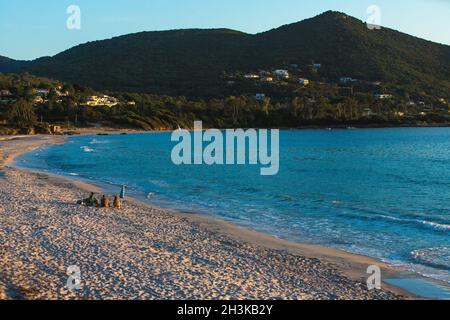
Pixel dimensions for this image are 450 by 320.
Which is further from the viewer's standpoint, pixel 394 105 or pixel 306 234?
pixel 394 105

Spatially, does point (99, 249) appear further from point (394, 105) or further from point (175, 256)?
point (394, 105)

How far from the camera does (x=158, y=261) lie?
12312mm

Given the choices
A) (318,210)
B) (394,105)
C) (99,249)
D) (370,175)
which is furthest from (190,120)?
(99,249)

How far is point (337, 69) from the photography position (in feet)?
600

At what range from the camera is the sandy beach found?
9.98 metres

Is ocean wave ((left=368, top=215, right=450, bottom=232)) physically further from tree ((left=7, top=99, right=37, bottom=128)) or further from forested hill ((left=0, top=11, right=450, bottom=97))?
forested hill ((left=0, top=11, right=450, bottom=97))

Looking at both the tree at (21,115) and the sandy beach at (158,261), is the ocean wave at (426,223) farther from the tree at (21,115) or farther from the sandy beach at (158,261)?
the tree at (21,115)

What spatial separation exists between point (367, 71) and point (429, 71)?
26100 millimetres

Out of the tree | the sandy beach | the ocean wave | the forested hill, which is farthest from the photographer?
the forested hill

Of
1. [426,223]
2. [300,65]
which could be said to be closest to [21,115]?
[426,223]

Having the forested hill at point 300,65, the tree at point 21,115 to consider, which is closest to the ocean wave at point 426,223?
the tree at point 21,115

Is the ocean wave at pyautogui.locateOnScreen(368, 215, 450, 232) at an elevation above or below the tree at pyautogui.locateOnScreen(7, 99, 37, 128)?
below

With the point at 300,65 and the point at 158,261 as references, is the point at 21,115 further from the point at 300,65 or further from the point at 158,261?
the point at 300,65

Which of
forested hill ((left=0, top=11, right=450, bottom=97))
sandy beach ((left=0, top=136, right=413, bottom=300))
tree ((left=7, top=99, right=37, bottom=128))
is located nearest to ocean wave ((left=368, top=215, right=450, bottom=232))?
sandy beach ((left=0, top=136, right=413, bottom=300))
